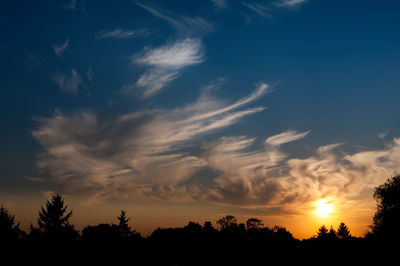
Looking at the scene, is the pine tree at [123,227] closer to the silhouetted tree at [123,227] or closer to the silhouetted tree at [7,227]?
the silhouetted tree at [123,227]

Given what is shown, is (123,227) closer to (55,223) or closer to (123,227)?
(123,227)

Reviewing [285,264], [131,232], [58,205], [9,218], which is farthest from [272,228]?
[285,264]

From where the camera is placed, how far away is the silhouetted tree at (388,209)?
200ft

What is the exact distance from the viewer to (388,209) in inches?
2504

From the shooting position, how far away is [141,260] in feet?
102

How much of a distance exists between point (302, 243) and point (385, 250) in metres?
6.51

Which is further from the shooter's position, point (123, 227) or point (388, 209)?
point (123, 227)

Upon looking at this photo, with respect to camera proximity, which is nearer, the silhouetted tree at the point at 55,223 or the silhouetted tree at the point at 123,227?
the silhouetted tree at the point at 55,223

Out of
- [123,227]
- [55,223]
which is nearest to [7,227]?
[55,223]

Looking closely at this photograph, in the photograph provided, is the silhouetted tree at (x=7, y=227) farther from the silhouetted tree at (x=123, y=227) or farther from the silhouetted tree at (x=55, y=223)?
the silhouetted tree at (x=123, y=227)

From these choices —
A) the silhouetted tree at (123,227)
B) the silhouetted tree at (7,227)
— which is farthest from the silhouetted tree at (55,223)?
the silhouetted tree at (123,227)

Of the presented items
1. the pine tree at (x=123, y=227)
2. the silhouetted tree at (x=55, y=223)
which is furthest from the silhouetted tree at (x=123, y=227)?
the silhouetted tree at (x=55, y=223)

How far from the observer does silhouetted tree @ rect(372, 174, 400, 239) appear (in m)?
60.9

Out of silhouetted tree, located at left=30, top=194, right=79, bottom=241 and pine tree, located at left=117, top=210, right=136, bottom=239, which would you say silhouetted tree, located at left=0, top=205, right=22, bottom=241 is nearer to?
silhouetted tree, located at left=30, top=194, right=79, bottom=241
